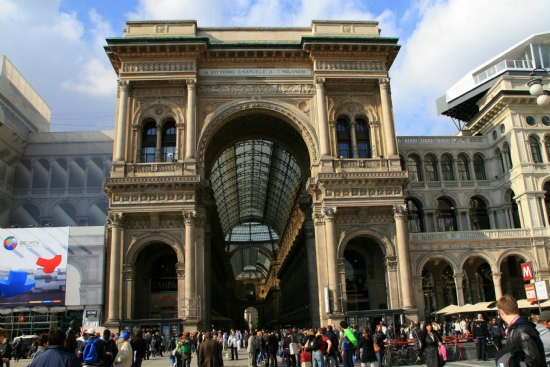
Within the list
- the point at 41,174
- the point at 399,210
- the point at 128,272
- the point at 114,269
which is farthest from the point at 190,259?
the point at 41,174

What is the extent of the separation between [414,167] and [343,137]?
10.7 meters

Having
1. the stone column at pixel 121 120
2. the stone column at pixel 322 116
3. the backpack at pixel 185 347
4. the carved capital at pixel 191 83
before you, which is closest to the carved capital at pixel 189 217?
the stone column at pixel 121 120

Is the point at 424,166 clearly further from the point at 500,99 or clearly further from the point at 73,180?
the point at 73,180

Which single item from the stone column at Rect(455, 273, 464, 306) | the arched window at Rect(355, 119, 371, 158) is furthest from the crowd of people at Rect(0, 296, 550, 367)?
the arched window at Rect(355, 119, 371, 158)

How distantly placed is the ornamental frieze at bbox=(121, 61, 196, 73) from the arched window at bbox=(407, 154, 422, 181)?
71.0 ft

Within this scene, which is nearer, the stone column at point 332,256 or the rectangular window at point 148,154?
the stone column at point 332,256

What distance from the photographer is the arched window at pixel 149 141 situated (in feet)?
129

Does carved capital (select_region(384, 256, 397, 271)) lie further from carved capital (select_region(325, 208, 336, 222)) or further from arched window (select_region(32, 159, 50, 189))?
arched window (select_region(32, 159, 50, 189))

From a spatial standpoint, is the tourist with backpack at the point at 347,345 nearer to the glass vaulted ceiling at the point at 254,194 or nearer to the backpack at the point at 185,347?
the backpack at the point at 185,347

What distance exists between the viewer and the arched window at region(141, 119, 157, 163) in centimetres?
3934

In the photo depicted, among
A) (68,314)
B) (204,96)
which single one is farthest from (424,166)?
(68,314)

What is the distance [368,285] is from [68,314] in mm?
22986

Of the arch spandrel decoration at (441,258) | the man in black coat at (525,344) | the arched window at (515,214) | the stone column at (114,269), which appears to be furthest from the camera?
the arched window at (515,214)

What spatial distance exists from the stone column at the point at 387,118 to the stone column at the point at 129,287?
2035 centimetres
